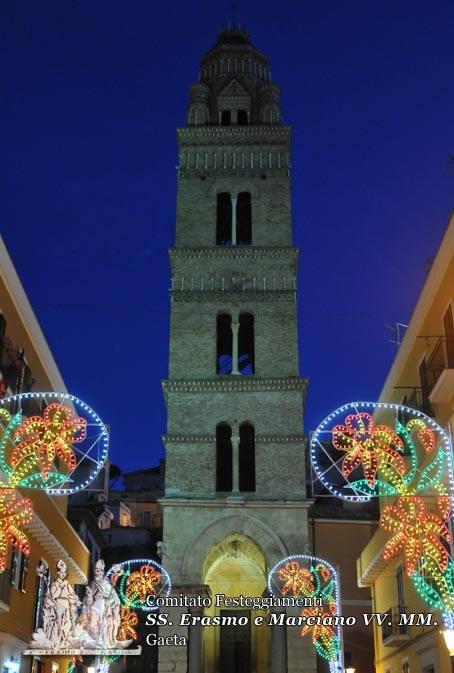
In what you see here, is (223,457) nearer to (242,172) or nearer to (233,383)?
(233,383)

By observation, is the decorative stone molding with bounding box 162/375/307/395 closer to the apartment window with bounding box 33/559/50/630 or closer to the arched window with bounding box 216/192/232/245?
the arched window with bounding box 216/192/232/245

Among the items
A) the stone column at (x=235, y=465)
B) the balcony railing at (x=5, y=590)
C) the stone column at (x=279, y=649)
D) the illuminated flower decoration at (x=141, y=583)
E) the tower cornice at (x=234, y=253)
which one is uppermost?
the tower cornice at (x=234, y=253)

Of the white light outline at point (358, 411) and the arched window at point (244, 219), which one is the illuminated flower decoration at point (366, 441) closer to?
the white light outline at point (358, 411)

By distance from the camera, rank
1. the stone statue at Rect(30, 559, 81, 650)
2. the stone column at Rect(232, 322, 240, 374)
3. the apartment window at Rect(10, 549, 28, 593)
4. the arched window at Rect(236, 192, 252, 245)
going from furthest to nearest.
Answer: the arched window at Rect(236, 192, 252, 245) < the stone column at Rect(232, 322, 240, 374) < the apartment window at Rect(10, 549, 28, 593) < the stone statue at Rect(30, 559, 81, 650)

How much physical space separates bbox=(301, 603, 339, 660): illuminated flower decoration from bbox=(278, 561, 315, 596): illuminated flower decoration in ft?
2.69

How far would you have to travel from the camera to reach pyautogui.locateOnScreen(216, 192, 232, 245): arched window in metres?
42.8

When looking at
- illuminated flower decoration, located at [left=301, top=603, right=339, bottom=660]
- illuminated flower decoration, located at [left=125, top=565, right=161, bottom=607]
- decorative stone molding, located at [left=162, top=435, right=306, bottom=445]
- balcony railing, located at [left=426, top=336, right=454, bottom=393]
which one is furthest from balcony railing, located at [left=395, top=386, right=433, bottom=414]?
illuminated flower decoration, located at [left=125, top=565, right=161, bottom=607]

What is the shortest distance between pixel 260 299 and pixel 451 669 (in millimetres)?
21664

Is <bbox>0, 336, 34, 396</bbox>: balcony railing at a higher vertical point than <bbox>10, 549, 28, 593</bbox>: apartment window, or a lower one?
higher

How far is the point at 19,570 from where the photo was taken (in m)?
24.0

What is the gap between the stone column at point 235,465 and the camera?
117ft

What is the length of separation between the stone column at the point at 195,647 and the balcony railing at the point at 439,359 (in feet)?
51.5

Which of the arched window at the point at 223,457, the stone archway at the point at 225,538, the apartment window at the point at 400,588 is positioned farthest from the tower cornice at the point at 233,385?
the apartment window at the point at 400,588

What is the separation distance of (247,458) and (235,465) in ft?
3.65
